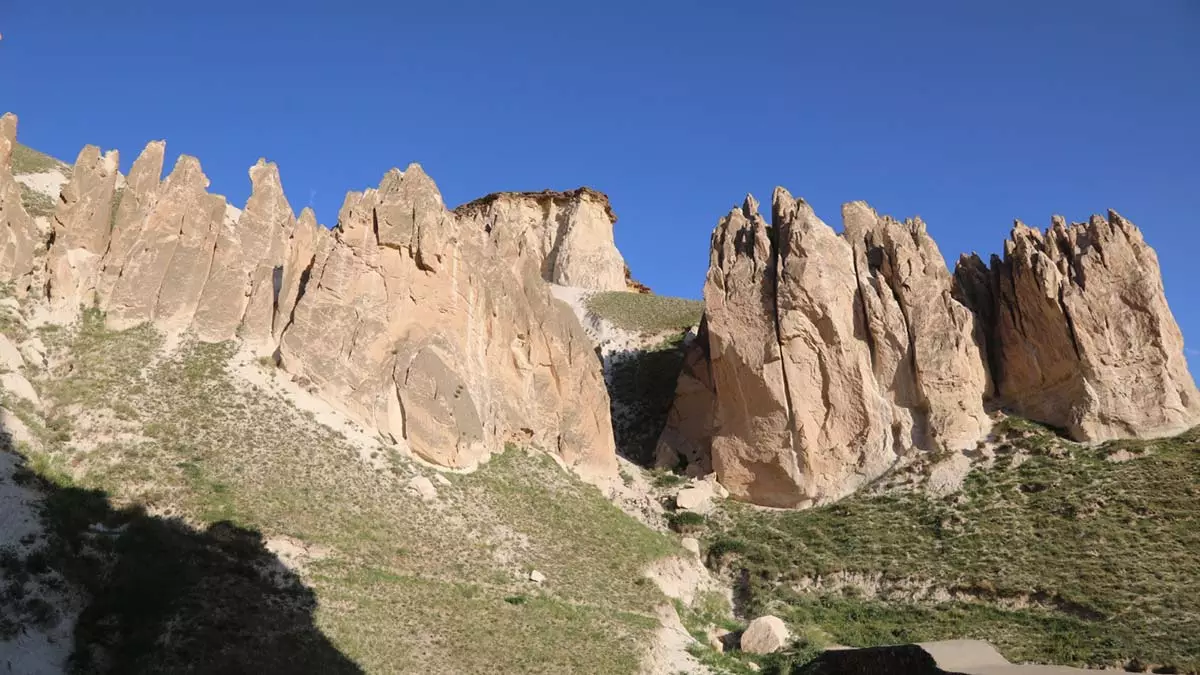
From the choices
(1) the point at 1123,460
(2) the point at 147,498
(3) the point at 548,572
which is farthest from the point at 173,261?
(1) the point at 1123,460

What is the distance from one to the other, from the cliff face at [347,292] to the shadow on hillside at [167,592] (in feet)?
30.9

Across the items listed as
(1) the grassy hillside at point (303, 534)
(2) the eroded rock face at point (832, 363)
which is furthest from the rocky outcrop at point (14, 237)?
(2) the eroded rock face at point (832, 363)

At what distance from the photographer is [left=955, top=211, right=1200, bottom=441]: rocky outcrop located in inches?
1339

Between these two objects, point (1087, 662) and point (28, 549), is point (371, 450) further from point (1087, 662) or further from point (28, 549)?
point (1087, 662)

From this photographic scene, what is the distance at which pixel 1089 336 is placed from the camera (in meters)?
35.4

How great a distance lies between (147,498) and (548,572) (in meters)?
12.3

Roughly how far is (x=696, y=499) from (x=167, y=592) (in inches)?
955

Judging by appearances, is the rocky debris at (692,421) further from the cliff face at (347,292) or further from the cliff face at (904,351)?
the cliff face at (347,292)

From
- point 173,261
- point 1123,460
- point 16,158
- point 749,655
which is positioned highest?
point 16,158

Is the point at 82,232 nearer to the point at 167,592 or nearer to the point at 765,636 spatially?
the point at 167,592

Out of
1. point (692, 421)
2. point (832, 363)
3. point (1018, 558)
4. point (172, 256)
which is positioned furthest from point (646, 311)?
point (172, 256)

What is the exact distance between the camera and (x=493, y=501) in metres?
29.9

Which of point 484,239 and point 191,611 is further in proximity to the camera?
point 484,239

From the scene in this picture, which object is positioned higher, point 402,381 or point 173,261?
point 173,261
